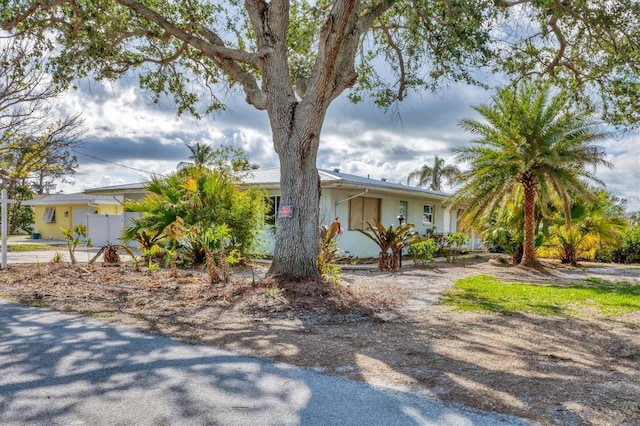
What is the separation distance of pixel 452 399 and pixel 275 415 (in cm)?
132

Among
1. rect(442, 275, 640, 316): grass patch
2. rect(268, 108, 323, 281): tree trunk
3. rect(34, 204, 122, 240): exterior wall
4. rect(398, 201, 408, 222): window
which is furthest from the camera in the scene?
rect(34, 204, 122, 240): exterior wall

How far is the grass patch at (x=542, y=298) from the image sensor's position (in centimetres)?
769

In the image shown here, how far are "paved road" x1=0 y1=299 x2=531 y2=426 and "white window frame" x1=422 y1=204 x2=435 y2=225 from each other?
57.4 feet

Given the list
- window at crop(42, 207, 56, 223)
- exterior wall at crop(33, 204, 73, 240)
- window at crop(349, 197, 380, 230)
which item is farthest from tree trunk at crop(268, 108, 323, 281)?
window at crop(42, 207, 56, 223)

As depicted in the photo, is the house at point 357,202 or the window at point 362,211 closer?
the house at point 357,202

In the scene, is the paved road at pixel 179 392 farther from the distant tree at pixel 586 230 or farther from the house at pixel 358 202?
the distant tree at pixel 586 230

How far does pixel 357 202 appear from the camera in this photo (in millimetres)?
17516

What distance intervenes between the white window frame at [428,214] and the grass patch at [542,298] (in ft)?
32.4

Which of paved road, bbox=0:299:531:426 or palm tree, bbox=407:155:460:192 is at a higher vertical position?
palm tree, bbox=407:155:460:192

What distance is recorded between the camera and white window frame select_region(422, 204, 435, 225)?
21.4 m

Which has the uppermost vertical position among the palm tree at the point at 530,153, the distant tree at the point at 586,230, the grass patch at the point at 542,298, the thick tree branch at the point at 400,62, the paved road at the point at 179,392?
the thick tree branch at the point at 400,62

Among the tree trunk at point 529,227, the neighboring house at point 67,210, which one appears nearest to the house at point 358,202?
the tree trunk at point 529,227

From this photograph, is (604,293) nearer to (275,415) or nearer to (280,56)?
(280,56)

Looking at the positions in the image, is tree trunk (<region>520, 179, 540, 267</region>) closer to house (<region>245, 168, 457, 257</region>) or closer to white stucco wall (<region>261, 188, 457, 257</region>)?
house (<region>245, 168, 457, 257</region>)
